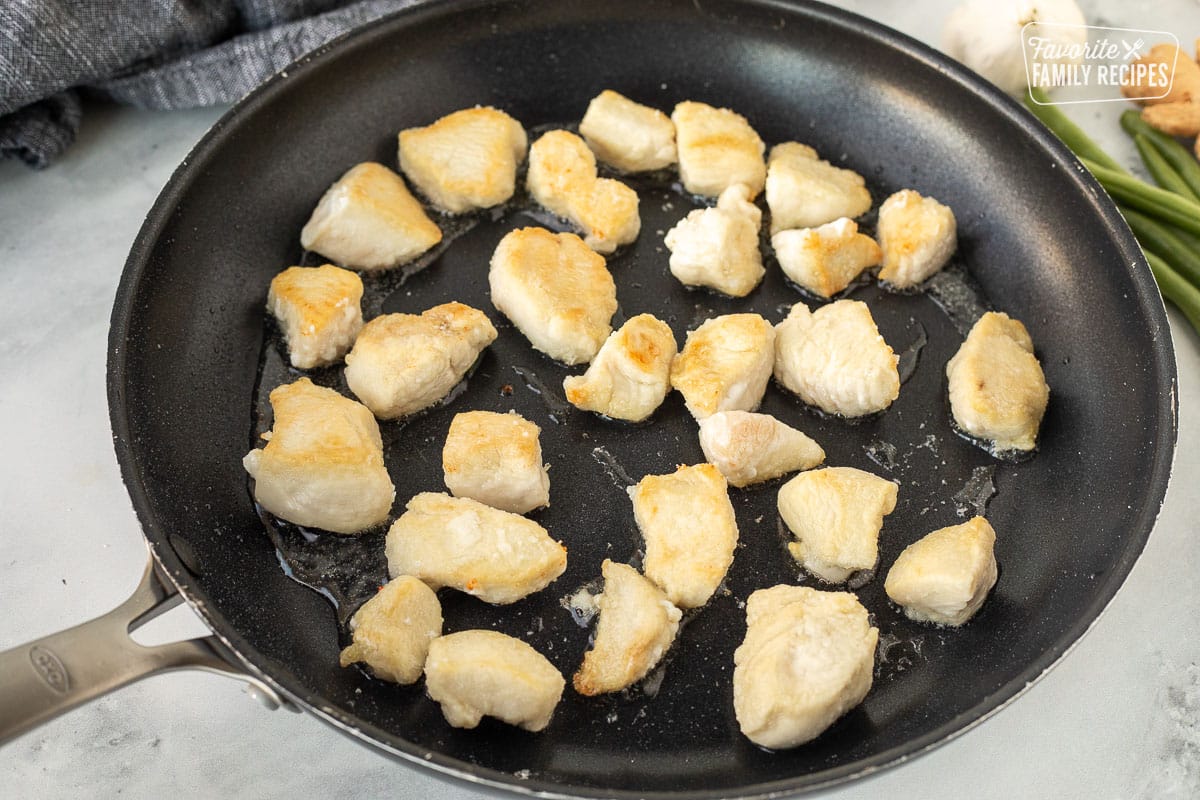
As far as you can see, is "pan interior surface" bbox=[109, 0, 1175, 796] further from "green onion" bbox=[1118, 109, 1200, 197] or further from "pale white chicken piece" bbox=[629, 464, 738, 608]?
"green onion" bbox=[1118, 109, 1200, 197]

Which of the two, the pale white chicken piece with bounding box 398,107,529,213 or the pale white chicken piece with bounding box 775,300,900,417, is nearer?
the pale white chicken piece with bounding box 775,300,900,417

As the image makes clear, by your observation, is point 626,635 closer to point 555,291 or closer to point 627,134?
point 555,291

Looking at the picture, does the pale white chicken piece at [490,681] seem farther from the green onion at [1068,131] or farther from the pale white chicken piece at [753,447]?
the green onion at [1068,131]

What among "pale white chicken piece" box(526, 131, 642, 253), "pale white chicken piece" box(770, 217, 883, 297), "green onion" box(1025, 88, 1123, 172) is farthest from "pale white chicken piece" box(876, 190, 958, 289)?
"pale white chicken piece" box(526, 131, 642, 253)

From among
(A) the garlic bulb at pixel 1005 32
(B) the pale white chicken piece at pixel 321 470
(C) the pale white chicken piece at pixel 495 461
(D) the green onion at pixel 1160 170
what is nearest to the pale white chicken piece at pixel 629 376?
(C) the pale white chicken piece at pixel 495 461
